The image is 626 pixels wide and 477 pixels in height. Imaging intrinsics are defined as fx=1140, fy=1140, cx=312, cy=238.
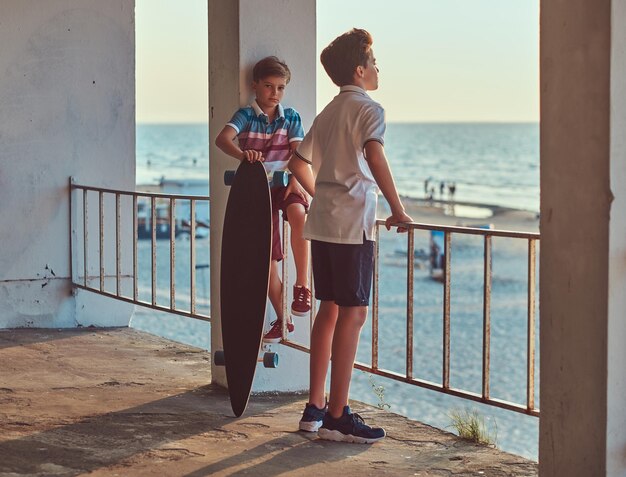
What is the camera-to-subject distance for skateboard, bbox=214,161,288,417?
15.5 feet

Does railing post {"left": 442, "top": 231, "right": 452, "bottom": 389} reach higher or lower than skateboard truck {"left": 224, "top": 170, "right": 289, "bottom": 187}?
lower

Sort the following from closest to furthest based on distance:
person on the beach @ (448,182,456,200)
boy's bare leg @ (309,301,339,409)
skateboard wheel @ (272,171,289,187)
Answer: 1. boy's bare leg @ (309,301,339,409)
2. skateboard wheel @ (272,171,289,187)
3. person on the beach @ (448,182,456,200)

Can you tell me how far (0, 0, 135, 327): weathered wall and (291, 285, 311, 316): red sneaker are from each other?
2994 mm

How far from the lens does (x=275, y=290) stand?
521cm

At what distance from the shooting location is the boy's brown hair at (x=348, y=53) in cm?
424

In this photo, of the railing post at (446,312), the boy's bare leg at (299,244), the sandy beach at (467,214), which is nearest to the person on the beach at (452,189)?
the sandy beach at (467,214)

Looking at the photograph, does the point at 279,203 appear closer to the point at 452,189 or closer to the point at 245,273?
the point at 245,273

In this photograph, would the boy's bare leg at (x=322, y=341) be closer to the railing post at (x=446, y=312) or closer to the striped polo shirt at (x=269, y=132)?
the railing post at (x=446, y=312)

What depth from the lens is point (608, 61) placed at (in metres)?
3.34

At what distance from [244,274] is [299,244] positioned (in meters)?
0.32

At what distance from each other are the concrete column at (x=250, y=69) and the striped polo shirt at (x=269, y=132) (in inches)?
7.4

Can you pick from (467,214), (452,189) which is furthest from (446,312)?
(452,189)

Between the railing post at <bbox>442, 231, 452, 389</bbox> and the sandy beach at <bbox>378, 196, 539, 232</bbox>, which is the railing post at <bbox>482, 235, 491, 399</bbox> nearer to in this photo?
the railing post at <bbox>442, 231, 452, 389</bbox>

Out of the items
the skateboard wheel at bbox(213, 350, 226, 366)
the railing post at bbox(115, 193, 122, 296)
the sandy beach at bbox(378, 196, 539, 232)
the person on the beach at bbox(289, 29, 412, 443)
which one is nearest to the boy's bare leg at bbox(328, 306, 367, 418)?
the person on the beach at bbox(289, 29, 412, 443)
